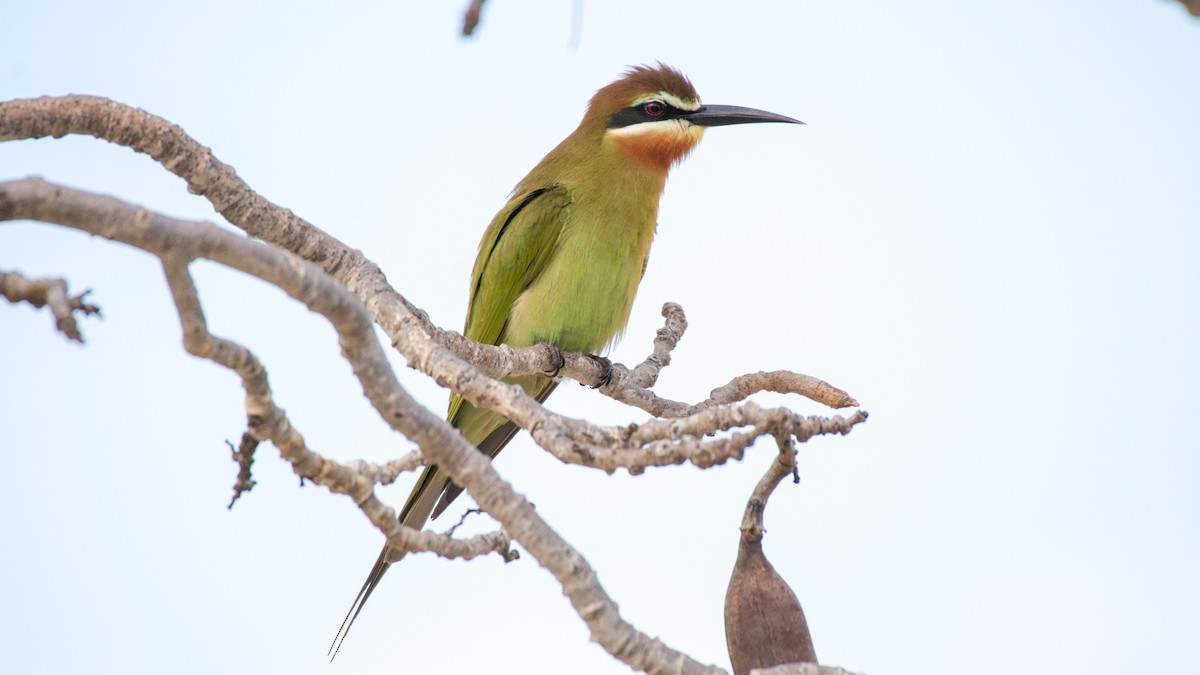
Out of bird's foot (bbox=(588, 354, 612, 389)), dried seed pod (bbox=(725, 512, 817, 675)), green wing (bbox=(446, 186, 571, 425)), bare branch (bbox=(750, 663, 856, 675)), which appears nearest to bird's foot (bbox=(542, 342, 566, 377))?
bird's foot (bbox=(588, 354, 612, 389))

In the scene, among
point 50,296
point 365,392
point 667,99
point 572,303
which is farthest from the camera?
point 667,99

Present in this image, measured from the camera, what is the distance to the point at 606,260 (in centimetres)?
391

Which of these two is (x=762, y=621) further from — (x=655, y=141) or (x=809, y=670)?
(x=655, y=141)

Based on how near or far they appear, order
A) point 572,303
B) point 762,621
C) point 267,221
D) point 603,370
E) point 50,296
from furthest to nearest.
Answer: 1. point 572,303
2. point 603,370
3. point 267,221
4. point 762,621
5. point 50,296

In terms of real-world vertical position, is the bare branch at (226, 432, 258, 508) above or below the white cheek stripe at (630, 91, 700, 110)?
below

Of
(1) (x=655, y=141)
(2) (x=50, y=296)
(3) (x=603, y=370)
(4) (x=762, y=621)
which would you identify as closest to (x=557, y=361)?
(3) (x=603, y=370)

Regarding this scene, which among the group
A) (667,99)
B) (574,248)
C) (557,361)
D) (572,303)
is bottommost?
(557,361)

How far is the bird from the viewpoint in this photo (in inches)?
151

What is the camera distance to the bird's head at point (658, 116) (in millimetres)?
4230

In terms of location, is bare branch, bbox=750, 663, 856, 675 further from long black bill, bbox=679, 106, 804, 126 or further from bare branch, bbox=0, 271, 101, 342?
long black bill, bbox=679, 106, 804, 126

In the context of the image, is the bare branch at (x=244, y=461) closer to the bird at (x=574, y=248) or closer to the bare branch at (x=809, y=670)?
the bare branch at (x=809, y=670)

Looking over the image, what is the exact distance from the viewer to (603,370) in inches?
142

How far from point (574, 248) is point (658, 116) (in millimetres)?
762

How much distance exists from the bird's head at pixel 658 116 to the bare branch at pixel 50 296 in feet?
10.00
